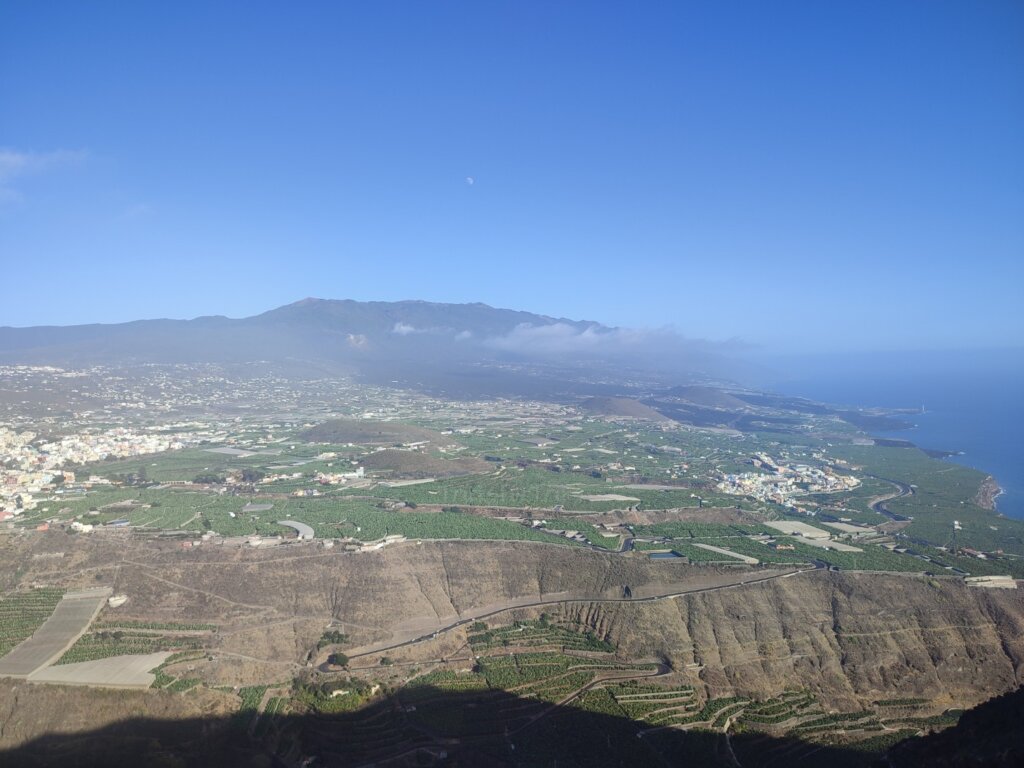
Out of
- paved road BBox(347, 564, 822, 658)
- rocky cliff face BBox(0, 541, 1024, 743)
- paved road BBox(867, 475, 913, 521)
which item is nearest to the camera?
rocky cliff face BBox(0, 541, 1024, 743)

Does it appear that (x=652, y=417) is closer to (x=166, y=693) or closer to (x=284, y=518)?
(x=284, y=518)

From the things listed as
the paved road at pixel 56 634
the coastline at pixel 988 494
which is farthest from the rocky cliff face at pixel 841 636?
the coastline at pixel 988 494

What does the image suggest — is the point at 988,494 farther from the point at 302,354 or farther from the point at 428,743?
the point at 302,354

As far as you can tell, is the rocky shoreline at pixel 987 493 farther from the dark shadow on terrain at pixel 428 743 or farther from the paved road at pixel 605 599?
the dark shadow on terrain at pixel 428 743

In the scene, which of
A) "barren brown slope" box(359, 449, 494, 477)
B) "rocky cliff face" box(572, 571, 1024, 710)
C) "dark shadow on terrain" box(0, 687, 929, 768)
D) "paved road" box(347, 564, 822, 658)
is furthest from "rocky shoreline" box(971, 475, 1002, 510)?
"dark shadow on terrain" box(0, 687, 929, 768)

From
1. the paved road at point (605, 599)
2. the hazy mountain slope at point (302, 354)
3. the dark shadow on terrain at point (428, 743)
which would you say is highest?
the hazy mountain slope at point (302, 354)

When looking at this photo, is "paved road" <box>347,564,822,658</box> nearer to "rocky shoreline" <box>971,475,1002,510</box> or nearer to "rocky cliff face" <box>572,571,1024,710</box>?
"rocky cliff face" <box>572,571,1024,710</box>

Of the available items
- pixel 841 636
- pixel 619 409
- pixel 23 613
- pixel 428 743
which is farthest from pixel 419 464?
pixel 619 409
